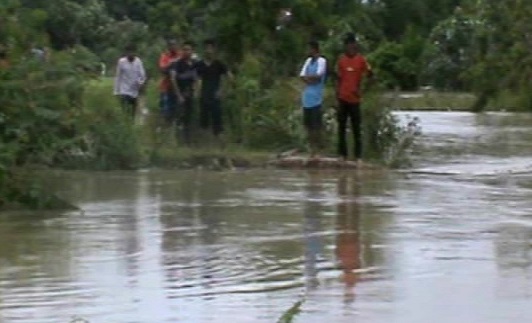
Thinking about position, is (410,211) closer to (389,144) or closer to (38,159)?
(38,159)

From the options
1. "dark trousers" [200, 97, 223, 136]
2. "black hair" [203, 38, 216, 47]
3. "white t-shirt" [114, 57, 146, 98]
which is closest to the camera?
"dark trousers" [200, 97, 223, 136]

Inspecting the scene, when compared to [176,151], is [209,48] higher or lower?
higher

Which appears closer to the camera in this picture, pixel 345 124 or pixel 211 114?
pixel 345 124

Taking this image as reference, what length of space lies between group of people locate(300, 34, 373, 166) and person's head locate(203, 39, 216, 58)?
2.17m

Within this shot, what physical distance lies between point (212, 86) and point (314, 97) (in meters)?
1.99

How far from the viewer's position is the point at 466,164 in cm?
1936

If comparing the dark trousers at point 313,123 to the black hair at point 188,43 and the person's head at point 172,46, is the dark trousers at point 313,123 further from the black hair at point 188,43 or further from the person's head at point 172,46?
the person's head at point 172,46

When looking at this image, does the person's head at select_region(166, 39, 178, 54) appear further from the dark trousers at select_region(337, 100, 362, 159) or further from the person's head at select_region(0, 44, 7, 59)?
the person's head at select_region(0, 44, 7, 59)

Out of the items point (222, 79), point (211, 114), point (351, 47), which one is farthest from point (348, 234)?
point (222, 79)

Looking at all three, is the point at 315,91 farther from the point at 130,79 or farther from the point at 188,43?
the point at 130,79

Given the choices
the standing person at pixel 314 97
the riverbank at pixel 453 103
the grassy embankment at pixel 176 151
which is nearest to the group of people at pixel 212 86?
the standing person at pixel 314 97

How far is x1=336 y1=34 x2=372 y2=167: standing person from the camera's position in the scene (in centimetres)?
1894

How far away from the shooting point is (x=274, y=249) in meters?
11.8

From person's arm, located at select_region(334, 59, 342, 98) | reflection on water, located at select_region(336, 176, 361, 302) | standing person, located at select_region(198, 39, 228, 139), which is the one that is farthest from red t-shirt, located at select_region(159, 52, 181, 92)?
reflection on water, located at select_region(336, 176, 361, 302)
